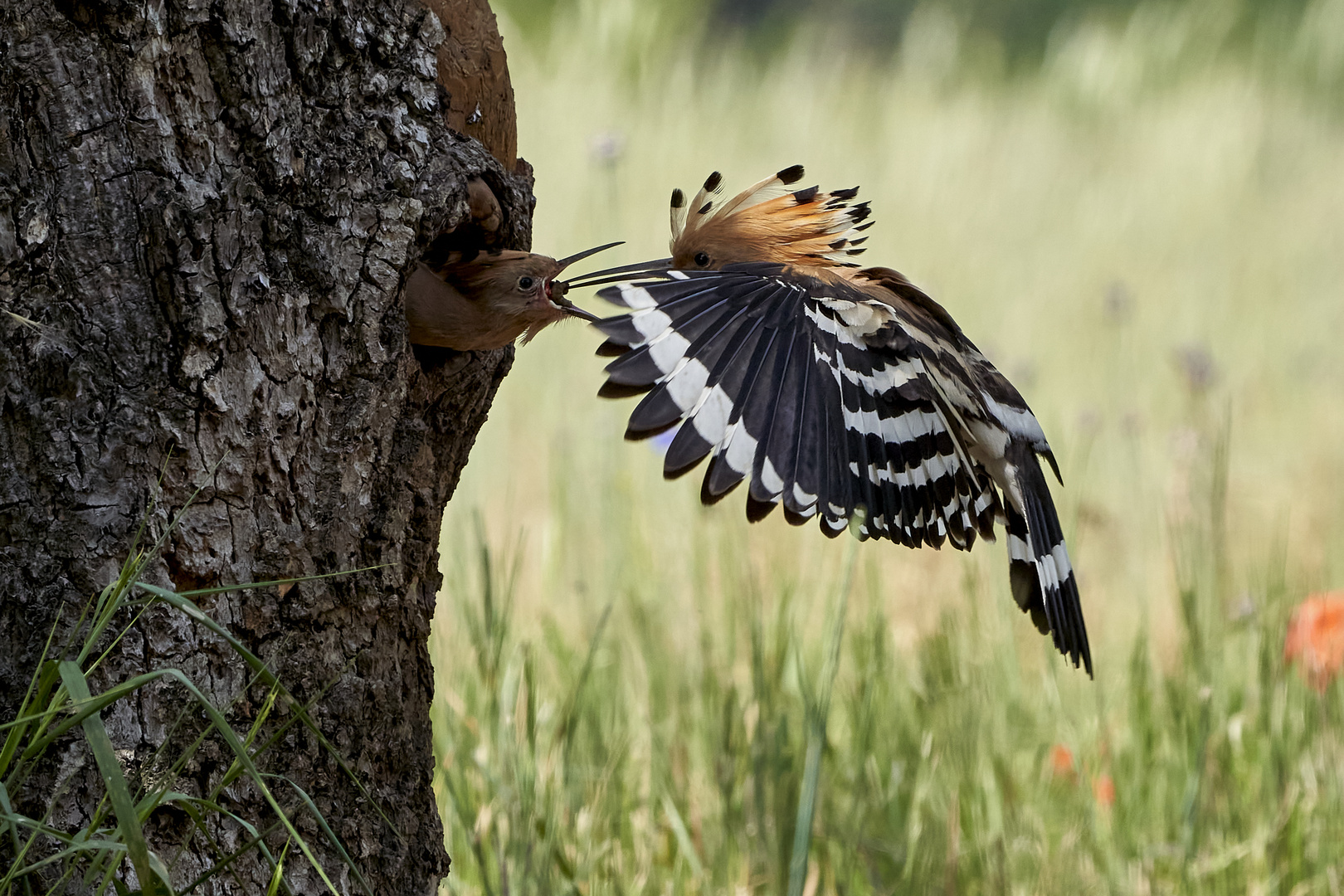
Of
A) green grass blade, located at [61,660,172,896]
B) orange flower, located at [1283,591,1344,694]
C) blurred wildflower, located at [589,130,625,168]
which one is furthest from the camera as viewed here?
blurred wildflower, located at [589,130,625,168]

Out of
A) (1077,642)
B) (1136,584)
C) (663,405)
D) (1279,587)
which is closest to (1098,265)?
(1136,584)

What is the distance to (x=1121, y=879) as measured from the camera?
2010 mm

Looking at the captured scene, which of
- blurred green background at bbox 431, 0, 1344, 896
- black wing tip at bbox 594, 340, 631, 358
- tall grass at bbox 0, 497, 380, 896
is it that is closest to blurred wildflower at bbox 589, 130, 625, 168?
blurred green background at bbox 431, 0, 1344, 896

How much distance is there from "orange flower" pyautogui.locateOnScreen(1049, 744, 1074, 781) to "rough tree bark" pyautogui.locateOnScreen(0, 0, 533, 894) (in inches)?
50.0

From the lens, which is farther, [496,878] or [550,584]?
[550,584]

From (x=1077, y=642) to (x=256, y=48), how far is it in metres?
1.27

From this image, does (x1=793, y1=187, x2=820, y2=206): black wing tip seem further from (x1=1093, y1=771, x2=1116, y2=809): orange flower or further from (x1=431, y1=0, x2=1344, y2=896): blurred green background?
(x1=1093, y1=771, x2=1116, y2=809): orange flower

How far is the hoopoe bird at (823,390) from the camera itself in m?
1.26

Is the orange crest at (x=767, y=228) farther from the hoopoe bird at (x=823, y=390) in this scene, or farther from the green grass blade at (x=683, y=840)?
the green grass blade at (x=683, y=840)

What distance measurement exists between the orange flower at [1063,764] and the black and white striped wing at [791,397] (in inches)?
30.7

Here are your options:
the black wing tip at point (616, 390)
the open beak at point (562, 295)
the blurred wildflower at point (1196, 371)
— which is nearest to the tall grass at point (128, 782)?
the black wing tip at point (616, 390)

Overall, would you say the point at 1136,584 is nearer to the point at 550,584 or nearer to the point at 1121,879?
the point at 1121,879

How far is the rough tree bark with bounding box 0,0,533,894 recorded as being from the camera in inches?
42.4

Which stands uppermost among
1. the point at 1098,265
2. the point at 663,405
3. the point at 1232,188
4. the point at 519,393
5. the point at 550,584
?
the point at 1232,188
